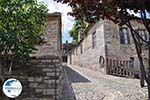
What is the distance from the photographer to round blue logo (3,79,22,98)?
7570mm

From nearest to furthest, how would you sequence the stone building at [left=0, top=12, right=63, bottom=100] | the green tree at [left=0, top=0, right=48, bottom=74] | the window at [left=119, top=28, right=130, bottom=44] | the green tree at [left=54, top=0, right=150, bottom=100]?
the green tree at [left=54, top=0, right=150, bottom=100] < the green tree at [left=0, top=0, right=48, bottom=74] < the stone building at [left=0, top=12, right=63, bottom=100] < the window at [left=119, top=28, right=130, bottom=44]

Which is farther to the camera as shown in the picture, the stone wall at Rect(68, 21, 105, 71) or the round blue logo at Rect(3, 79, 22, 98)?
the stone wall at Rect(68, 21, 105, 71)

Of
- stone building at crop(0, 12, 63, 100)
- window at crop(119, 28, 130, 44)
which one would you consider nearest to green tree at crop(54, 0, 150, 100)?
stone building at crop(0, 12, 63, 100)

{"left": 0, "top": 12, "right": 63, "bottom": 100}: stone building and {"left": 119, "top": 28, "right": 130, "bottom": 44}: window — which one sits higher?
{"left": 119, "top": 28, "right": 130, "bottom": 44}: window

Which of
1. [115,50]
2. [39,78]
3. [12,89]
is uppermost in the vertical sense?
[115,50]

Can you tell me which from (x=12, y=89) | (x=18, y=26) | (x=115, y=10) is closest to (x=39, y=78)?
(x=18, y=26)

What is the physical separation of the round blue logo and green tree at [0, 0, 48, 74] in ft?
11.1

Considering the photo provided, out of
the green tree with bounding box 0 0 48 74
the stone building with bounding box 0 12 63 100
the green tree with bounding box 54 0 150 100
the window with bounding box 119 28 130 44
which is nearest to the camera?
the green tree with bounding box 54 0 150 100

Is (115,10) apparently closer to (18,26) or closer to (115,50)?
(18,26)

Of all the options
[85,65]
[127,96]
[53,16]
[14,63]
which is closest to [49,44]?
[53,16]

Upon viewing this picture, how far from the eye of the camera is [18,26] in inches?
433

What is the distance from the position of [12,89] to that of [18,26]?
12.7 feet

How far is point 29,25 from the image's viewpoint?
11.2m

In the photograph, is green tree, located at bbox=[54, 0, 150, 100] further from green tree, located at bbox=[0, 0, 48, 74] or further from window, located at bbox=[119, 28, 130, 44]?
window, located at bbox=[119, 28, 130, 44]
